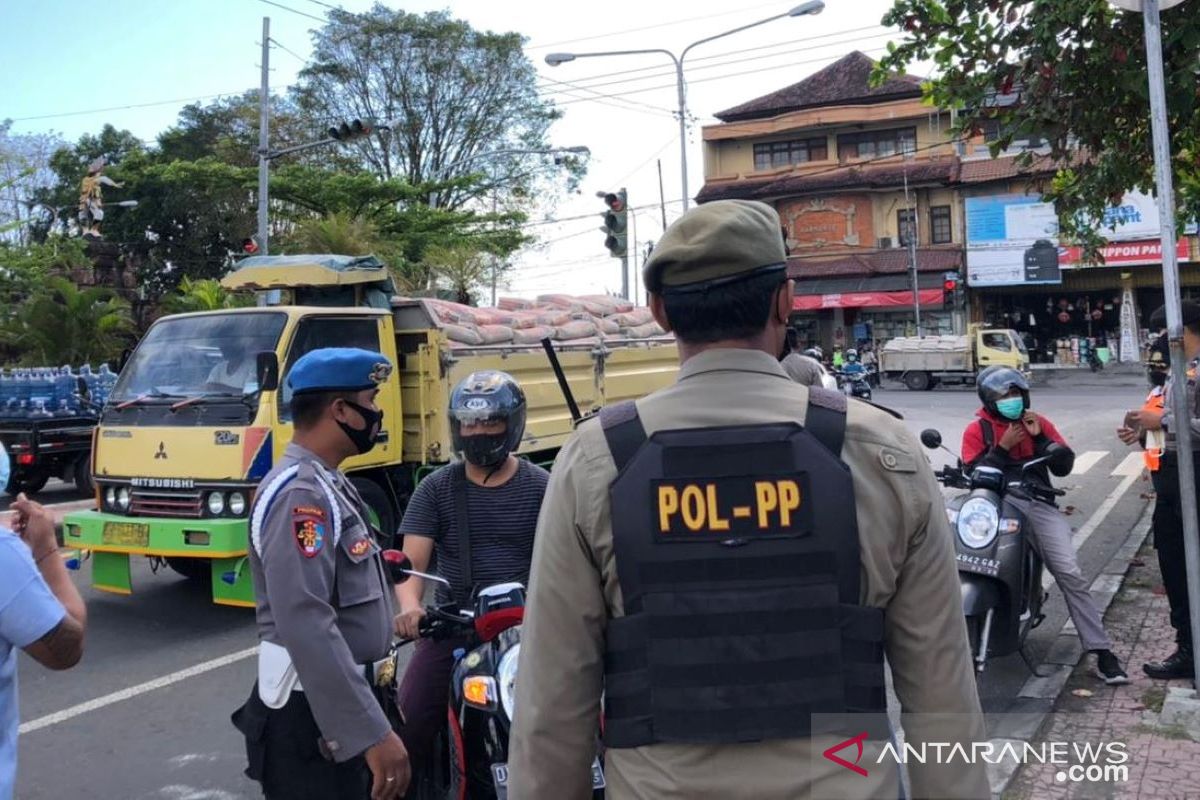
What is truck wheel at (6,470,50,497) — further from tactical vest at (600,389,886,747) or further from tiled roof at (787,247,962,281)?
tiled roof at (787,247,962,281)

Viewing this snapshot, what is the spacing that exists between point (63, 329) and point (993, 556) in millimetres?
16367

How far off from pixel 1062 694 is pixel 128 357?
7031 millimetres

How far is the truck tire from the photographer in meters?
29.9

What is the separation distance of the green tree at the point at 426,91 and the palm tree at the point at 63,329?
18619 mm

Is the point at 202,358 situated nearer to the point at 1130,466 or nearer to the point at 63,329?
the point at 63,329

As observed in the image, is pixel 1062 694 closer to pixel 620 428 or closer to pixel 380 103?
Answer: pixel 620 428

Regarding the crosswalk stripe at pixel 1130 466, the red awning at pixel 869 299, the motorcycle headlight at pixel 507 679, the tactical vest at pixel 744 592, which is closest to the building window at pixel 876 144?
the red awning at pixel 869 299

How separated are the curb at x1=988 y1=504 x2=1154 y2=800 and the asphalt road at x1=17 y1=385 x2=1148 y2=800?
0.09m

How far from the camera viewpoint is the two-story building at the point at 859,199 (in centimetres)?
3653

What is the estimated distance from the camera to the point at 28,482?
1298cm

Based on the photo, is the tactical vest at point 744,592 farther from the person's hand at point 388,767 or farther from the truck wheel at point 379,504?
the truck wheel at point 379,504

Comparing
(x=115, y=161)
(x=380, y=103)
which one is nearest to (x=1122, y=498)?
(x=380, y=103)

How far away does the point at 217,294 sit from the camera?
20141 millimetres

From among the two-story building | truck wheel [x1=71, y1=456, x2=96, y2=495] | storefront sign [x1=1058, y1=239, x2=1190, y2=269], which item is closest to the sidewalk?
truck wheel [x1=71, y1=456, x2=96, y2=495]
